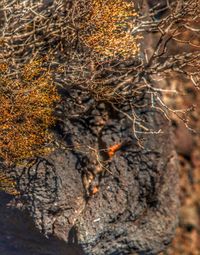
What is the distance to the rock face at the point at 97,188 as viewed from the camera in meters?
5.00

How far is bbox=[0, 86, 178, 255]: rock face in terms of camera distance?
5.00 metres

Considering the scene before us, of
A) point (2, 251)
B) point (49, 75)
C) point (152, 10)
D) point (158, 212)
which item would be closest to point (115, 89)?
point (49, 75)

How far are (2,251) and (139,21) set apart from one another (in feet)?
10.7

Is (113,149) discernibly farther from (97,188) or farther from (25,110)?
(25,110)

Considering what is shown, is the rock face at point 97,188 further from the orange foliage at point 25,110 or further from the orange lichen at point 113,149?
the orange foliage at point 25,110

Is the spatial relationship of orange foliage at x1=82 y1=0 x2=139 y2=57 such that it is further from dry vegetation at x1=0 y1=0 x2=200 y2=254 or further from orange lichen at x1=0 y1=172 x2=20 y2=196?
orange lichen at x1=0 y1=172 x2=20 y2=196

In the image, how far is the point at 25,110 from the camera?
455 cm

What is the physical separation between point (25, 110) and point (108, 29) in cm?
118

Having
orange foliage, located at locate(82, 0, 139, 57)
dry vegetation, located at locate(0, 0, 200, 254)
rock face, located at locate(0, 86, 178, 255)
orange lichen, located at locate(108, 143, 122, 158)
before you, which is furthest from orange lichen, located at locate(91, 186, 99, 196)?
orange foliage, located at locate(82, 0, 139, 57)

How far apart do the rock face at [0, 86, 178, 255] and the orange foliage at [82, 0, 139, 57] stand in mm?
677

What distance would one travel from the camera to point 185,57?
534cm

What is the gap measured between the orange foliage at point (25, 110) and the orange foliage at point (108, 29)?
610mm

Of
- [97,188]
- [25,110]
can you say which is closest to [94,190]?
[97,188]

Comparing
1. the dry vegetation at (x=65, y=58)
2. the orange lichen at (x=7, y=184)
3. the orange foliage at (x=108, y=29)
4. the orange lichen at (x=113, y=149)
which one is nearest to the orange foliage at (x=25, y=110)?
the dry vegetation at (x=65, y=58)
